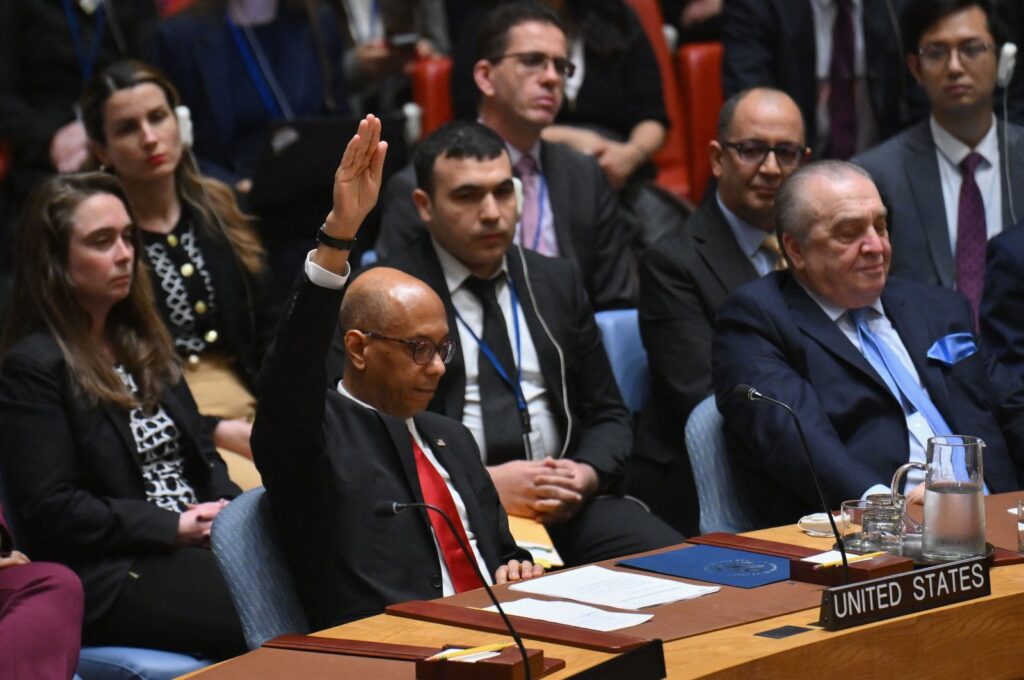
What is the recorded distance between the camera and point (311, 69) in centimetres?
530

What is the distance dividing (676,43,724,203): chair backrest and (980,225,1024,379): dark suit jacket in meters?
2.00

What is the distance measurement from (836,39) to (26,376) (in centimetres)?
325

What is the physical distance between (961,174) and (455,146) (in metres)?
1.67

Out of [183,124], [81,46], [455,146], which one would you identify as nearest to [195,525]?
[455,146]

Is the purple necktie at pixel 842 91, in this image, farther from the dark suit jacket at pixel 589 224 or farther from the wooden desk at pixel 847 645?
the wooden desk at pixel 847 645

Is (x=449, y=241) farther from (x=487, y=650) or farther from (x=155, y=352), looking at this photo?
(x=487, y=650)

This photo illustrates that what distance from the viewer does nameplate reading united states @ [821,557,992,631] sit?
228cm

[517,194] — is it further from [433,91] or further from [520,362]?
[433,91]

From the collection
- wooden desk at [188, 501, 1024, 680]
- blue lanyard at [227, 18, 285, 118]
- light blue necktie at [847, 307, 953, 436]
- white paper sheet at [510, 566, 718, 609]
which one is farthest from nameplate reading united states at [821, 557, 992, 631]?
blue lanyard at [227, 18, 285, 118]

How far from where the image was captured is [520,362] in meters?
4.03

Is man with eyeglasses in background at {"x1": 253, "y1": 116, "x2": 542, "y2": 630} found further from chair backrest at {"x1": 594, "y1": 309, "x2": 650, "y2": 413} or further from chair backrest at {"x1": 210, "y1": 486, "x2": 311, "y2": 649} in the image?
chair backrest at {"x1": 594, "y1": 309, "x2": 650, "y2": 413}

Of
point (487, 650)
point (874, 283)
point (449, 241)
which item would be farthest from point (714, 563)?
point (449, 241)

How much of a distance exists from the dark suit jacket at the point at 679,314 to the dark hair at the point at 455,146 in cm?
55

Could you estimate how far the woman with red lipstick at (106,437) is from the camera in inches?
130
